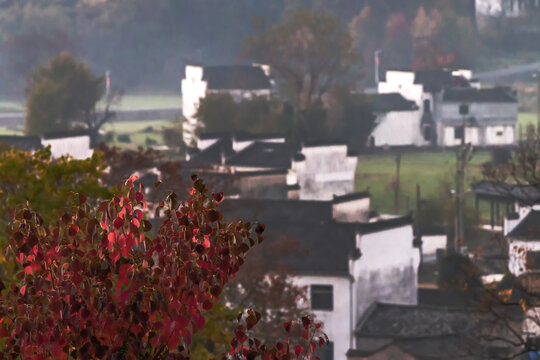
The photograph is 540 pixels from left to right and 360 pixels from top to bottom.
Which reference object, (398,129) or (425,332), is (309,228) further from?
(398,129)

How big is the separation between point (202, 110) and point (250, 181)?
145 feet

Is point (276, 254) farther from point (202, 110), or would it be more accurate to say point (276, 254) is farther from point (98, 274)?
point (202, 110)

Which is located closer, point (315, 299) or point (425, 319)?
point (425, 319)

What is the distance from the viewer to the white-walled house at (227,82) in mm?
145750

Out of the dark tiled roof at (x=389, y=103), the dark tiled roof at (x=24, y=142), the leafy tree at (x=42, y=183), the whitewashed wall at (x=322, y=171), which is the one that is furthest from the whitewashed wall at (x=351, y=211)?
the dark tiled roof at (x=389, y=103)

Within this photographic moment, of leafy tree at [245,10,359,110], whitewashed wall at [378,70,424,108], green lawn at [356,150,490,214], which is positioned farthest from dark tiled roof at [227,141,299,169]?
whitewashed wall at [378,70,424,108]

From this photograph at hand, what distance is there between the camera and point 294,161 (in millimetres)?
86625

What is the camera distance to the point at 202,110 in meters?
126

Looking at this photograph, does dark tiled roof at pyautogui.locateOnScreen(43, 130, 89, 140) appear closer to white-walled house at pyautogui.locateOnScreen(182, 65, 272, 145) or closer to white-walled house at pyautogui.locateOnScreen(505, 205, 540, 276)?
white-walled house at pyautogui.locateOnScreen(505, 205, 540, 276)

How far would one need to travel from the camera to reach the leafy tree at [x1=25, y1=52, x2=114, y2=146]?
409 ft

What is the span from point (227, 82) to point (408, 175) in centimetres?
3158

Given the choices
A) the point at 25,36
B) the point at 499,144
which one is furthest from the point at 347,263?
the point at 25,36

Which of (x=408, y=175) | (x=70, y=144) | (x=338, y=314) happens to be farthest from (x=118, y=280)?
(x=408, y=175)

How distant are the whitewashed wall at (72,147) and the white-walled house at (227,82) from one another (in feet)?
187
